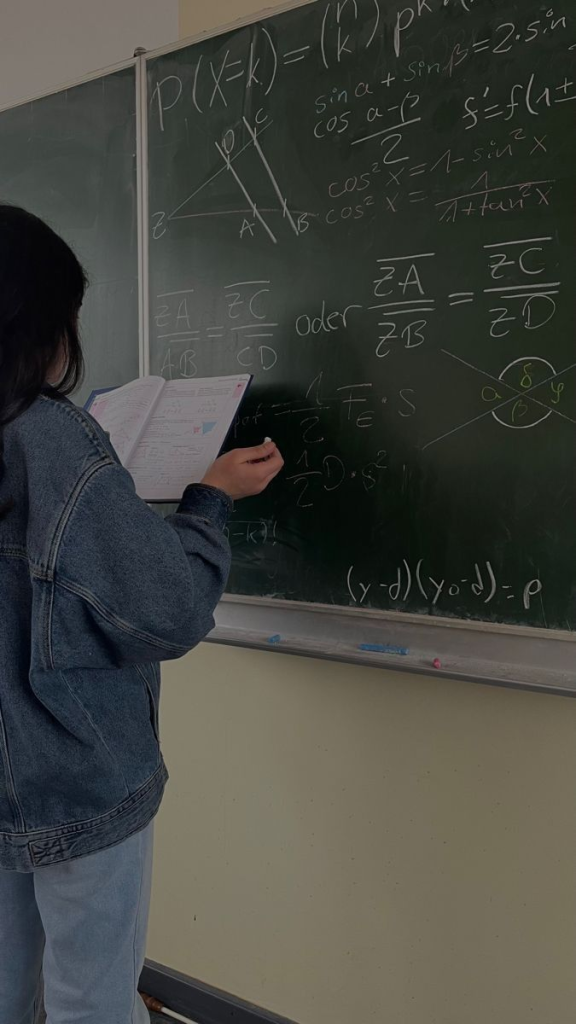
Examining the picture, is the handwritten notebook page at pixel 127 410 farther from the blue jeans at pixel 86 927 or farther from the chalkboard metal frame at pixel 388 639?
the blue jeans at pixel 86 927

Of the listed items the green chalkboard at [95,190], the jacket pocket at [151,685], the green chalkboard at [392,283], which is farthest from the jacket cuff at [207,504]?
the green chalkboard at [95,190]

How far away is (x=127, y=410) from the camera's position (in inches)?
66.3

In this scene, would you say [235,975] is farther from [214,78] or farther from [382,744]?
[214,78]

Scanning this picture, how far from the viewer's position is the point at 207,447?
1.50 m

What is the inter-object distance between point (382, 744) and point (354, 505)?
565 mm

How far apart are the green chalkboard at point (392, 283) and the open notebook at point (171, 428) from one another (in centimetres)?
29

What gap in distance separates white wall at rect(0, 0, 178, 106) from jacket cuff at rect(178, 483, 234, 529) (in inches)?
58.9

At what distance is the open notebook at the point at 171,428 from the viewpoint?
1503mm

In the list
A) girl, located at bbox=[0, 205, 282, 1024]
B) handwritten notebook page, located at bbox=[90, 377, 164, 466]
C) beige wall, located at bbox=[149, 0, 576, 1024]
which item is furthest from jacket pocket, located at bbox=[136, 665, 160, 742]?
beige wall, located at bbox=[149, 0, 576, 1024]

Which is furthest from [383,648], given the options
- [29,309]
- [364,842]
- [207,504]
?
[29,309]

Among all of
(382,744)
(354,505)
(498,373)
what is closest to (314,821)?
(382,744)

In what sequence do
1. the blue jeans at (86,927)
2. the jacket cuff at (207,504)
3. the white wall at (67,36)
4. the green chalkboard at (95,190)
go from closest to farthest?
the blue jeans at (86,927), the jacket cuff at (207,504), the green chalkboard at (95,190), the white wall at (67,36)

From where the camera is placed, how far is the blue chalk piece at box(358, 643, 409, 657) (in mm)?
1717

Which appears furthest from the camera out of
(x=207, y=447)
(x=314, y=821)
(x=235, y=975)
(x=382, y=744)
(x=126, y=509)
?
(x=235, y=975)
